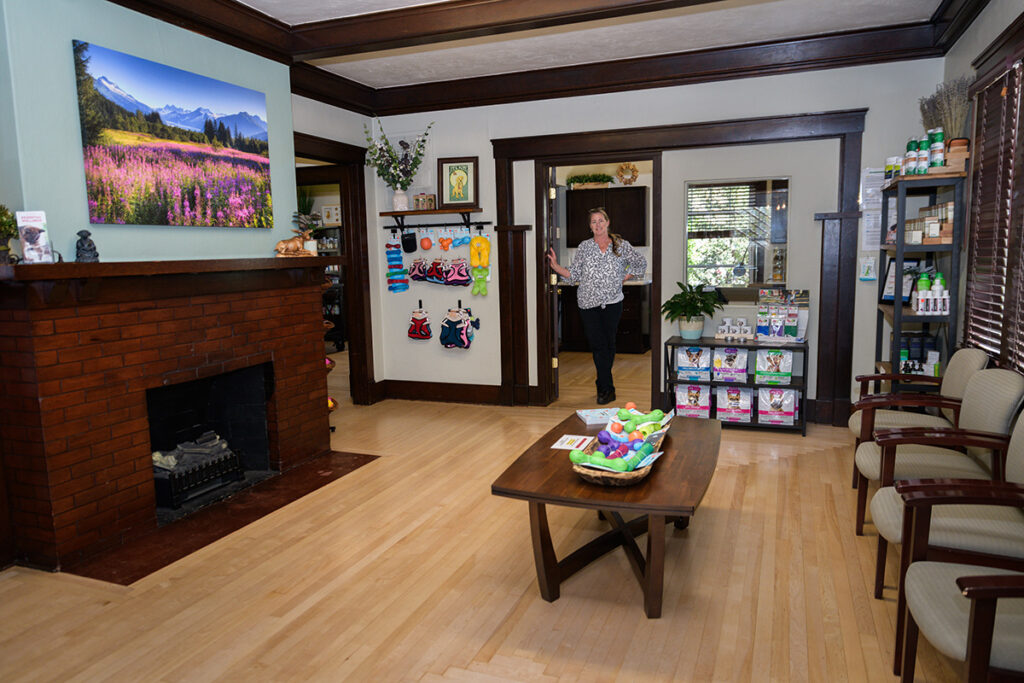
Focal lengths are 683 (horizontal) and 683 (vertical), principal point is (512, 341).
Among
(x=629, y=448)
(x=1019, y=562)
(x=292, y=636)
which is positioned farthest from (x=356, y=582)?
(x=1019, y=562)

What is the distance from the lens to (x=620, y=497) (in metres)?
2.46

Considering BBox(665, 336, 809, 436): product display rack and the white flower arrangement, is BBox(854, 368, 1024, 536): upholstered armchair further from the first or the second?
the white flower arrangement

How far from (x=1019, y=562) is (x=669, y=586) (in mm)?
1235

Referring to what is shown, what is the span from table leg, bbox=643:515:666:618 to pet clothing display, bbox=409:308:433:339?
3.92 m

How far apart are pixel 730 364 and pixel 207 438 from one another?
3596 mm

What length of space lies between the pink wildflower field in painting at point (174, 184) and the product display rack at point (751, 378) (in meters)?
3.08

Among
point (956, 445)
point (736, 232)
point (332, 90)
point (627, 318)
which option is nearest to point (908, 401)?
point (956, 445)

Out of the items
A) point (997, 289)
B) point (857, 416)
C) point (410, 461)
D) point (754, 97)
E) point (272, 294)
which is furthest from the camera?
point (754, 97)

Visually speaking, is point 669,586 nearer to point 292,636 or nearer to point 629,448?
point 629,448

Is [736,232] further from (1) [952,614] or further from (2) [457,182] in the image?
(1) [952,614]

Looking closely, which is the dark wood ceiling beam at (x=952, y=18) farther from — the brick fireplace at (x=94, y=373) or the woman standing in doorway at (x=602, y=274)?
the brick fireplace at (x=94, y=373)

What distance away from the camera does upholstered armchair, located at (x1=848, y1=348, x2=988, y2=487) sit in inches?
125

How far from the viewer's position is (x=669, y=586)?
281cm

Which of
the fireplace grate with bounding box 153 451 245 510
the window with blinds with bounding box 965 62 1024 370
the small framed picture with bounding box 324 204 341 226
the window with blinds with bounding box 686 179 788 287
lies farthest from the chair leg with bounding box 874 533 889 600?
the small framed picture with bounding box 324 204 341 226
